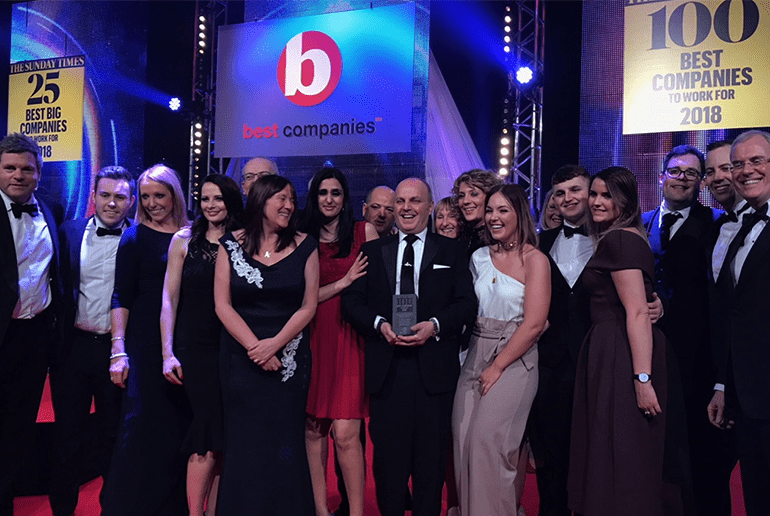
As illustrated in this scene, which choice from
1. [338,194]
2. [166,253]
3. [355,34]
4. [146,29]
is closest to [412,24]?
[355,34]

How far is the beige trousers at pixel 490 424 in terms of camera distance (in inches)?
119

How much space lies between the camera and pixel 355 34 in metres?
7.88

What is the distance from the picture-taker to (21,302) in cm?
340

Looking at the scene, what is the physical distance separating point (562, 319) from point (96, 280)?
2594mm

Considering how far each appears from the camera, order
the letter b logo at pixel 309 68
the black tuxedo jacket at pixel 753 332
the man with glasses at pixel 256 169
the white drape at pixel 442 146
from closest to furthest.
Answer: the black tuxedo jacket at pixel 753 332 < the man with glasses at pixel 256 169 < the white drape at pixel 442 146 < the letter b logo at pixel 309 68

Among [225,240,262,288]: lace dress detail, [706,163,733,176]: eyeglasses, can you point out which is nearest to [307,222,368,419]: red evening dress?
[225,240,262,288]: lace dress detail

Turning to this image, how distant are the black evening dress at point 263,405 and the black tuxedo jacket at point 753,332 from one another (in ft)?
6.40

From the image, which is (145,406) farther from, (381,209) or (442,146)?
(442,146)

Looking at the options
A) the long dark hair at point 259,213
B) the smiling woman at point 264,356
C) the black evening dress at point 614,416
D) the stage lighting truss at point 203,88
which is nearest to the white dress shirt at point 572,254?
the black evening dress at point 614,416

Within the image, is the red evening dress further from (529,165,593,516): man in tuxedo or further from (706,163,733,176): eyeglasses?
(706,163,733,176): eyeglasses

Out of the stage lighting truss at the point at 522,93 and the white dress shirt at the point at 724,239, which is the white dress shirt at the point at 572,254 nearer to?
the white dress shirt at the point at 724,239

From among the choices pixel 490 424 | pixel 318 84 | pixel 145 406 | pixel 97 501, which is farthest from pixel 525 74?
pixel 97 501

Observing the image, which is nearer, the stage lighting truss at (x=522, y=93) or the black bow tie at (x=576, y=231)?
the black bow tie at (x=576, y=231)

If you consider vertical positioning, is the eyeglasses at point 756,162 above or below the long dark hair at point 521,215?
above
